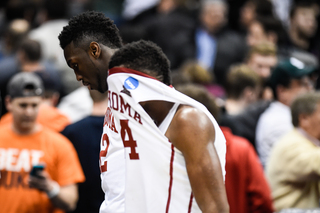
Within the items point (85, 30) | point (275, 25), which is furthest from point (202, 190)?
point (275, 25)

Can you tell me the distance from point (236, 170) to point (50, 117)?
221 cm

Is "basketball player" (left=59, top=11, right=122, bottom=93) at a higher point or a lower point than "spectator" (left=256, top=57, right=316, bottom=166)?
higher

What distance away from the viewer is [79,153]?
478 cm

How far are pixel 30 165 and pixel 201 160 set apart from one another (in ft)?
8.49

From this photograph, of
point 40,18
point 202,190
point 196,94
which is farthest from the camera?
point 40,18

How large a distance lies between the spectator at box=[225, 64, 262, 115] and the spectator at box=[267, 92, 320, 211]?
1.26 m

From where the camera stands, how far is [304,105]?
4.65m

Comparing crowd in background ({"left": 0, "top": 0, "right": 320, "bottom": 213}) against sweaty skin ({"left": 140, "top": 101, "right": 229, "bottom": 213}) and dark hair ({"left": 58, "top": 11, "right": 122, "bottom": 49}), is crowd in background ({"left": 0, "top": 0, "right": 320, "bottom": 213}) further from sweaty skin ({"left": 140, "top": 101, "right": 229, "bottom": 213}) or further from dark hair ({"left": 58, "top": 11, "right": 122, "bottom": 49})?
sweaty skin ({"left": 140, "top": 101, "right": 229, "bottom": 213})

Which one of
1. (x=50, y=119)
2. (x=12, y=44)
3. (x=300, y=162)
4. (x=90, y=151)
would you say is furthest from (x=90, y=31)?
(x=12, y=44)

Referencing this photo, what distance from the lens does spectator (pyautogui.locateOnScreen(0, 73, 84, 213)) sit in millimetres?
4445

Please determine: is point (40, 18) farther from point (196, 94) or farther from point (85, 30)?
point (85, 30)

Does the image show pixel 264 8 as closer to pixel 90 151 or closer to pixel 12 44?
pixel 12 44

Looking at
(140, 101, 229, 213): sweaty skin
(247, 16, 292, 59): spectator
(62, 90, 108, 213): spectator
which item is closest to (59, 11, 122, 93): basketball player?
(140, 101, 229, 213): sweaty skin

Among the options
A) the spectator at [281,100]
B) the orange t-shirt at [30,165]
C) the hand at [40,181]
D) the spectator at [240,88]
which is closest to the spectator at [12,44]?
the orange t-shirt at [30,165]
